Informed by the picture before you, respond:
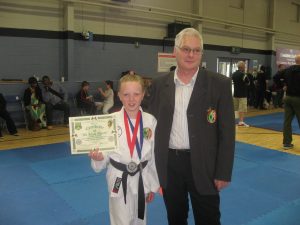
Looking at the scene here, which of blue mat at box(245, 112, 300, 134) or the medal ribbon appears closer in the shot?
the medal ribbon

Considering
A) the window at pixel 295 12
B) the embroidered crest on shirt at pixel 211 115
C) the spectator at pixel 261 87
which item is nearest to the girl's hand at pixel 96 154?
the embroidered crest on shirt at pixel 211 115

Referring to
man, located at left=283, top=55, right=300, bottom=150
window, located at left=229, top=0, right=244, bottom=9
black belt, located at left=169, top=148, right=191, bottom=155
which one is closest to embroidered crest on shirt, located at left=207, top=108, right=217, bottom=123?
black belt, located at left=169, top=148, right=191, bottom=155

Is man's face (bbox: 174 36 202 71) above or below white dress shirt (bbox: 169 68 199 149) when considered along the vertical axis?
above

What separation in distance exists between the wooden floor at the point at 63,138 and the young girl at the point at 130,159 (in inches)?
200

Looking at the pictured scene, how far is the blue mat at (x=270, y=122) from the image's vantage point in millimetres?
9391

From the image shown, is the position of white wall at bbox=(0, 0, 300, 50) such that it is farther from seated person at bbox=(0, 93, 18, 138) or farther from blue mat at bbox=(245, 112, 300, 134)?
blue mat at bbox=(245, 112, 300, 134)

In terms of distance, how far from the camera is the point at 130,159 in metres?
2.29

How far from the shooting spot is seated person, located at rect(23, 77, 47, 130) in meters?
8.55

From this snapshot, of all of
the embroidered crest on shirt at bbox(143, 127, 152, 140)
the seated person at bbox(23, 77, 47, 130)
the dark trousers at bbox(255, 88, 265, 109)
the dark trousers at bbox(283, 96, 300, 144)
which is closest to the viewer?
the embroidered crest on shirt at bbox(143, 127, 152, 140)

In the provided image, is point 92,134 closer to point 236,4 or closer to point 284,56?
point 236,4

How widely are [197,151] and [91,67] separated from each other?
9.03 m

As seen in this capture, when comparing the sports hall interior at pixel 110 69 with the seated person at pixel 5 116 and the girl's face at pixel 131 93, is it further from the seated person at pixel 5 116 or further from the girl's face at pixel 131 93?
the girl's face at pixel 131 93

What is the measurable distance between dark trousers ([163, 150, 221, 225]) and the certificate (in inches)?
17.3

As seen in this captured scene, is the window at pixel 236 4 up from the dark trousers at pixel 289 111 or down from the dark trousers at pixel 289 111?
up
